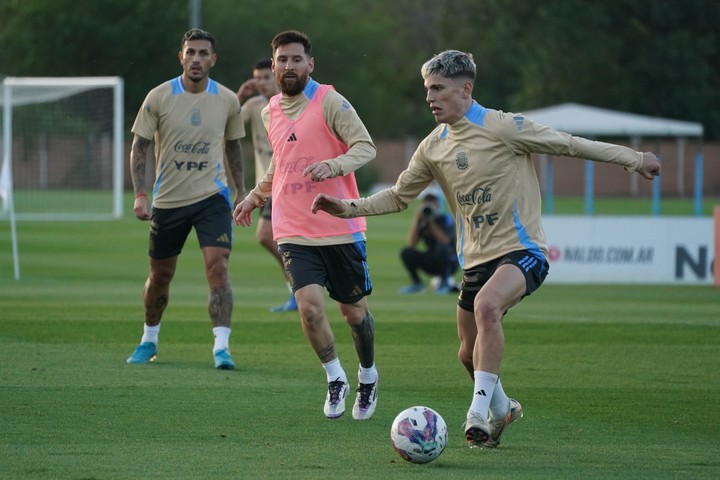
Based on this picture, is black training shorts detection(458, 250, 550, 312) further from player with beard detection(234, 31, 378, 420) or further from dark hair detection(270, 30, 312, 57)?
dark hair detection(270, 30, 312, 57)

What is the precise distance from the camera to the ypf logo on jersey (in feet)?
24.5

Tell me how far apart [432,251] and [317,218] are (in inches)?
425

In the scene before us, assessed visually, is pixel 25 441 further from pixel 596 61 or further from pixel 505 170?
pixel 596 61

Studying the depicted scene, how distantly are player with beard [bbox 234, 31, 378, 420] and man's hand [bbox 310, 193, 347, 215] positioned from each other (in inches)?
→ 31.8

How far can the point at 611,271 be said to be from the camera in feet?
66.9

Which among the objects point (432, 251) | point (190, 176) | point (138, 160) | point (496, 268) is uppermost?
point (138, 160)

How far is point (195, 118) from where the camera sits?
10586mm

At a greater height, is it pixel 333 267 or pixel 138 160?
pixel 138 160

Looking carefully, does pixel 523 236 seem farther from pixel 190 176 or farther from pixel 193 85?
pixel 193 85

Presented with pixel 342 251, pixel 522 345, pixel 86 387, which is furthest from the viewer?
pixel 522 345

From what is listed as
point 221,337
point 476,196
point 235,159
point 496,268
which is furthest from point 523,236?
point 235,159

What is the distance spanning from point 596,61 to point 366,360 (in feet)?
186

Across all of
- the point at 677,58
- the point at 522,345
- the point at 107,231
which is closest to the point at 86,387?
the point at 522,345

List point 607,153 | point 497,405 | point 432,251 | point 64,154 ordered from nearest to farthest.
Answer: point 607,153
point 497,405
point 432,251
point 64,154
